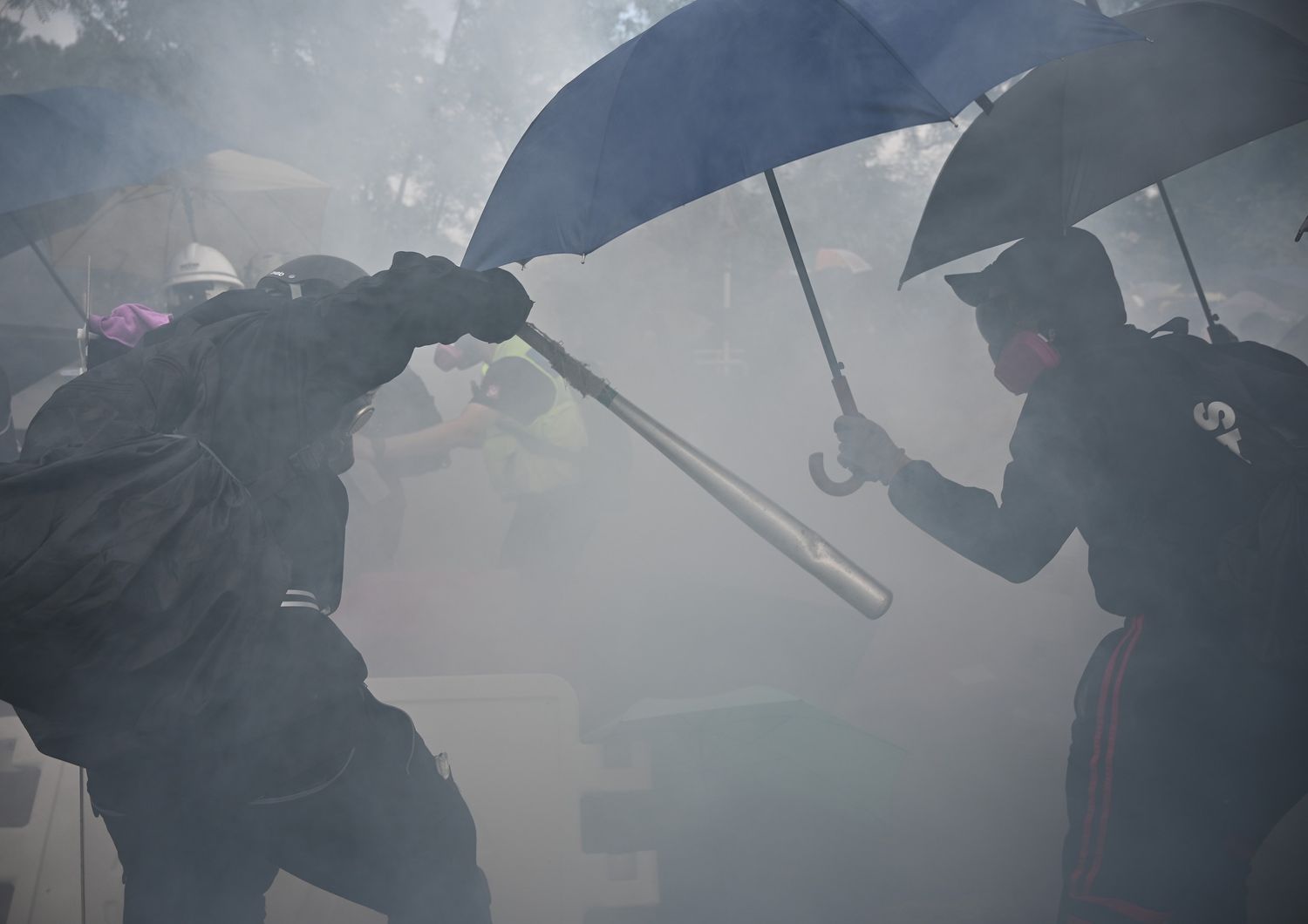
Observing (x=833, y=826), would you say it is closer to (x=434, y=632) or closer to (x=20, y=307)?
(x=434, y=632)

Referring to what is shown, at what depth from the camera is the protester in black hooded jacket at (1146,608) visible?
1.78 meters

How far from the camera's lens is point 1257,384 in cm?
181

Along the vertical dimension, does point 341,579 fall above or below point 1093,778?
above

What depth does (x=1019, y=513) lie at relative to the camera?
6.57 ft

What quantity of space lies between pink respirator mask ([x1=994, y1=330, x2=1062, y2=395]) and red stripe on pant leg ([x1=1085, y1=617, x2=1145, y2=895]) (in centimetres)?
66

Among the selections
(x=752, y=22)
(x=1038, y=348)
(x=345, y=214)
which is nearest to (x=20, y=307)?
(x=345, y=214)

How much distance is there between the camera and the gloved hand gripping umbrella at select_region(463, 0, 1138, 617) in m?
1.61

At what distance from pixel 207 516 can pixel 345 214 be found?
11.1 metres

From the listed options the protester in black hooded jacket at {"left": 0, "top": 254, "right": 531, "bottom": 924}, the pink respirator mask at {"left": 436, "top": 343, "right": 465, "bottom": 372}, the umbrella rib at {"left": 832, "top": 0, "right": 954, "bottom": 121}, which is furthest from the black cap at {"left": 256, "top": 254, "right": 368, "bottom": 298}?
the pink respirator mask at {"left": 436, "top": 343, "right": 465, "bottom": 372}

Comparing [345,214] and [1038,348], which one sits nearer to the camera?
[1038,348]

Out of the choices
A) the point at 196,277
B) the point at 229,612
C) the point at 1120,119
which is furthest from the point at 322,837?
the point at 196,277

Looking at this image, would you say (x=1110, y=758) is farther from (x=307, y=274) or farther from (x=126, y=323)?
(x=126, y=323)

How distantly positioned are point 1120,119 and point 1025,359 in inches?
32.1

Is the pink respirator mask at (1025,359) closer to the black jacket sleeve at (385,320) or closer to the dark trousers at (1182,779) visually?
the dark trousers at (1182,779)
